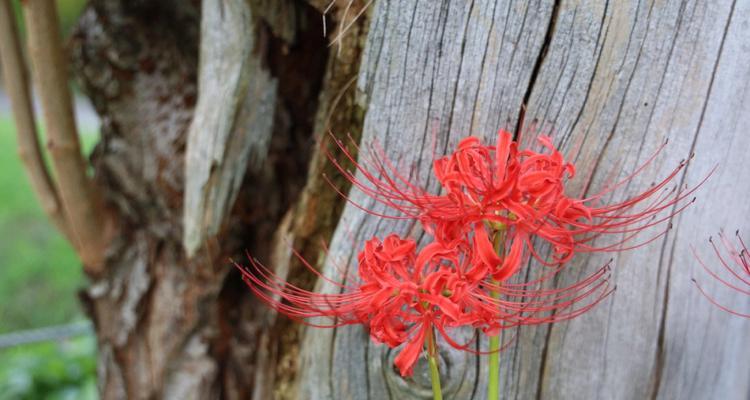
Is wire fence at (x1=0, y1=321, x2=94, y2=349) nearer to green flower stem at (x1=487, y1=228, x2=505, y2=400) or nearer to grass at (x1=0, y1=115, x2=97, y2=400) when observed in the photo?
grass at (x1=0, y1=115, x2=97, y2=400)

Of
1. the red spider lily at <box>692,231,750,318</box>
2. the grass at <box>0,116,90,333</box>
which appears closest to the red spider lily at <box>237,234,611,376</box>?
the red spider lily at <box>692,231,750,318</box>

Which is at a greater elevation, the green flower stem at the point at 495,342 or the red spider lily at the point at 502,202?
the red spider lily at the point at 502,202

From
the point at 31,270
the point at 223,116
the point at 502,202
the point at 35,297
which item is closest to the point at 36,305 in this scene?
the point at 35,297

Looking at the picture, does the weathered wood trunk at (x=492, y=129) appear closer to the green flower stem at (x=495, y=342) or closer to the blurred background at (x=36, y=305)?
the green flower stem at (x=495, y=342)

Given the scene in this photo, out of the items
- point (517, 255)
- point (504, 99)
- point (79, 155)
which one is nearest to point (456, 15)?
point (504, 99)

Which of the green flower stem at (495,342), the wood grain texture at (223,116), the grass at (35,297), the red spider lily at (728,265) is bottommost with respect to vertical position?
the grass at (35,297)

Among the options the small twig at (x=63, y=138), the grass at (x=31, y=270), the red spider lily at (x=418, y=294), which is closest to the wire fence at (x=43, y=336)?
the grass at (x=31, y=270)
